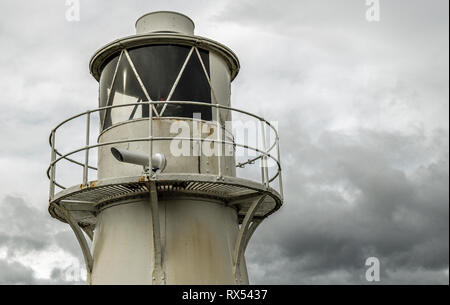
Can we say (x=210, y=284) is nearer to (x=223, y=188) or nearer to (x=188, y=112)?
(x=223, y=188)

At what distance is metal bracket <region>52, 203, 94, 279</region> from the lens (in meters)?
10.9

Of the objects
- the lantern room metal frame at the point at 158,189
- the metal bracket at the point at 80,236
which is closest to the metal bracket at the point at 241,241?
the lantern room metal frame at the point at 158,189

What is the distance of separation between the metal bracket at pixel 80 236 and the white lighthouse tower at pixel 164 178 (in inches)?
0.8

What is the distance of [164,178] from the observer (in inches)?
384

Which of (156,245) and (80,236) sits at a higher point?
(80,236)

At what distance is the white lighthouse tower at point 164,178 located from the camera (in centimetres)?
1030

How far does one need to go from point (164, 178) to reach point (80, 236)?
97.8 inches

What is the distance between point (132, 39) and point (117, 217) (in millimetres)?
3670

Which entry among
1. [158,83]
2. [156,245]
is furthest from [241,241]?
[158,83]

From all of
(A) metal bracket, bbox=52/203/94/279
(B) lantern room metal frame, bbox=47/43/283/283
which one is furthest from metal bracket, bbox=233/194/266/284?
(A) metal bracket, bbox=52/203/94/279

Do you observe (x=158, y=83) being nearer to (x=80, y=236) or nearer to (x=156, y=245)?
(x=156, y=245)

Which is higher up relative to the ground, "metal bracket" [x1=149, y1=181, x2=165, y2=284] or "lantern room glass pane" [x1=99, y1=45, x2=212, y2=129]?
"lantern room glass pane" [x1=99, y1=45, x2=212, y2=129]

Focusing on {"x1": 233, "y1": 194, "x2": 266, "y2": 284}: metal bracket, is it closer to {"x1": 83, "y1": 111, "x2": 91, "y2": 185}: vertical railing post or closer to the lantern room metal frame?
the lantern room metal frame

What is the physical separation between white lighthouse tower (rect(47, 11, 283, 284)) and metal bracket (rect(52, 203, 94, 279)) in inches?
0.8
